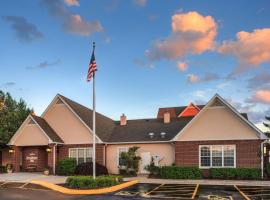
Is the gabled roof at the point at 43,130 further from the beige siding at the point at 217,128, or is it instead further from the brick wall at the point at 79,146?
the beige siding at the point at 217,128

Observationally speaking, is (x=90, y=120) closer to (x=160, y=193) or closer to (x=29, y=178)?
(x=29, y=178)

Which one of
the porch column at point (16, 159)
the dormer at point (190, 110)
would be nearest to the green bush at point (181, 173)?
the porch column at point (16, 159)

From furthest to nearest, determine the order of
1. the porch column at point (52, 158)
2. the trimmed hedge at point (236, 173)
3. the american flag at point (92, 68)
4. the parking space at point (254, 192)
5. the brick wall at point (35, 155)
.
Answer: the brick wall at point (35, 155), the porch column at point (52, 158), the trimmed hedge at point (236, 173), the american flag at point (92, 68), the parking space at point (254, 192)

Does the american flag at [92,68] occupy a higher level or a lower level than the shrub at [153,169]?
higher

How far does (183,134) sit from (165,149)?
3256mm

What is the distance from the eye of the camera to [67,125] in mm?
37125

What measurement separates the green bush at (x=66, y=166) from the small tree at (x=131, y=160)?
449cm

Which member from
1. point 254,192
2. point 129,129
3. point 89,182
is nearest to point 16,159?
point 129,129

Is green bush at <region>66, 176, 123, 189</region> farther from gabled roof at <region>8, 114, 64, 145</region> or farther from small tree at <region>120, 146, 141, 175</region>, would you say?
gabled roof at <region>8, 114, 64, 145</region>

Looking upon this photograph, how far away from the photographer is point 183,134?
32594mm

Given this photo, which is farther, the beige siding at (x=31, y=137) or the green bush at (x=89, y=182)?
the beige siding at (x=31, y=137)

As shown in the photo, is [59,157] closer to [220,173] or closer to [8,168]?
[8,168]

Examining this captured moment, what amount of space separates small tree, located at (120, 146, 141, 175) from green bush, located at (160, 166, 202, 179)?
376 centimetres

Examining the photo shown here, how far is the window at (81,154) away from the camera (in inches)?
1423
